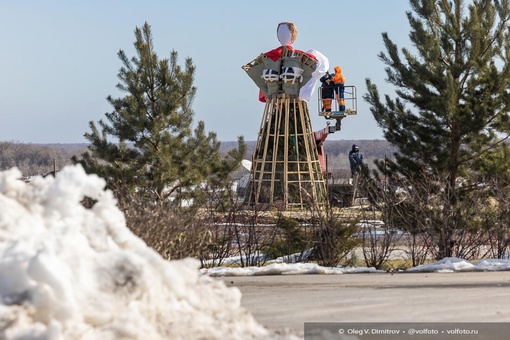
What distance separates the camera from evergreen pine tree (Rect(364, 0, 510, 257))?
62.8ft

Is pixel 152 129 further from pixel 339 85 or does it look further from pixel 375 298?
pixel 375 298

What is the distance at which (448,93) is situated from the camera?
18.7 meters

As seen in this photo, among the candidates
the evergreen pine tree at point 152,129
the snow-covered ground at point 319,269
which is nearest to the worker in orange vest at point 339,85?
the evergreen pine tree at point 152,129

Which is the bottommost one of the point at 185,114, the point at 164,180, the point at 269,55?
the point at 164,180

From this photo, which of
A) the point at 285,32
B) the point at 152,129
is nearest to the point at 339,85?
the point at 285,32

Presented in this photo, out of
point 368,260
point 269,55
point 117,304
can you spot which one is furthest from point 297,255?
point 269,55

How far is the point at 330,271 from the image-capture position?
11727 millimetres

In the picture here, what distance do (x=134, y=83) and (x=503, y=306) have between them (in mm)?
14327

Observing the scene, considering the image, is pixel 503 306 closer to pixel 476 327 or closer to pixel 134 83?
pixel 476 327

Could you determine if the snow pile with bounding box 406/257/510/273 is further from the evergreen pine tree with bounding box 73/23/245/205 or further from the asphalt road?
the evergreen pine tree with bounding box 73/23/245/205

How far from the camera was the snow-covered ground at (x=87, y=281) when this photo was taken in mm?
5301

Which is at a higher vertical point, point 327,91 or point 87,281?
point 327,91

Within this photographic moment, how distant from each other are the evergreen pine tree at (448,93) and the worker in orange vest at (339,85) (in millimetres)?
7931

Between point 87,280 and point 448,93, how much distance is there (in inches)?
564
